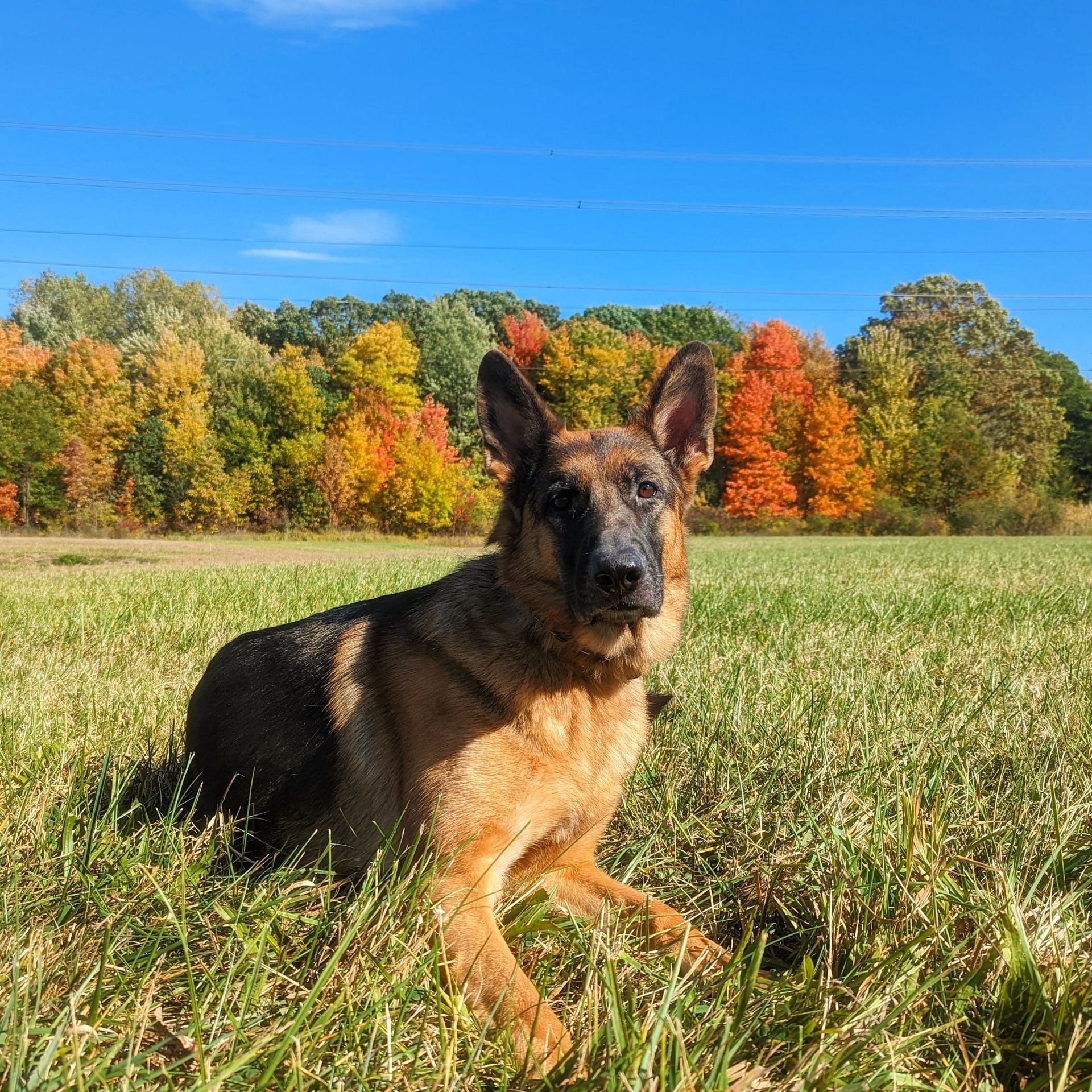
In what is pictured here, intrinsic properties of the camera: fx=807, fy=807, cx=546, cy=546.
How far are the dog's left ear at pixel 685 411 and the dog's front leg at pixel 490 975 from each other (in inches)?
80.5

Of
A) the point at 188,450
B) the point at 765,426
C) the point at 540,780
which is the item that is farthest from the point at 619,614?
the point at 765,426

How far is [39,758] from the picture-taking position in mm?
3156

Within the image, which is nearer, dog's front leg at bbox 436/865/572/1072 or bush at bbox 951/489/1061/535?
dog's front leg at bbox 436/865/572/1072

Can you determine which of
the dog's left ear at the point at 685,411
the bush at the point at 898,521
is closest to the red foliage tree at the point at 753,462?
the bush at the point at 898,521

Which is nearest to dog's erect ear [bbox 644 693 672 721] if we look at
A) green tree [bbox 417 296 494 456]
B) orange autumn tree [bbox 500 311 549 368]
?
green tree [bbox 417 296 494 456]

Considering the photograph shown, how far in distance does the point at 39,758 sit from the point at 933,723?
12.3 ft

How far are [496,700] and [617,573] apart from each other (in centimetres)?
59

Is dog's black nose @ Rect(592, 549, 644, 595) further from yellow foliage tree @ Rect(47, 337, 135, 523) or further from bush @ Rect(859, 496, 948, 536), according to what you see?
bush @ Rect(859, 496, 948, 536)

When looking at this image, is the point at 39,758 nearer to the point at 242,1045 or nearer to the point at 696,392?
the point at 242,1045

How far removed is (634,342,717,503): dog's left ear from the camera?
3502 mm

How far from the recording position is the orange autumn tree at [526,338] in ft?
174

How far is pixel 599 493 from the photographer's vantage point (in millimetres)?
3148

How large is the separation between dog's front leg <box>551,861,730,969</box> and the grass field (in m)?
0.11

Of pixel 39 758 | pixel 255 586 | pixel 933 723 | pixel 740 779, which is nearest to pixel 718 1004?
pixel 740 779
